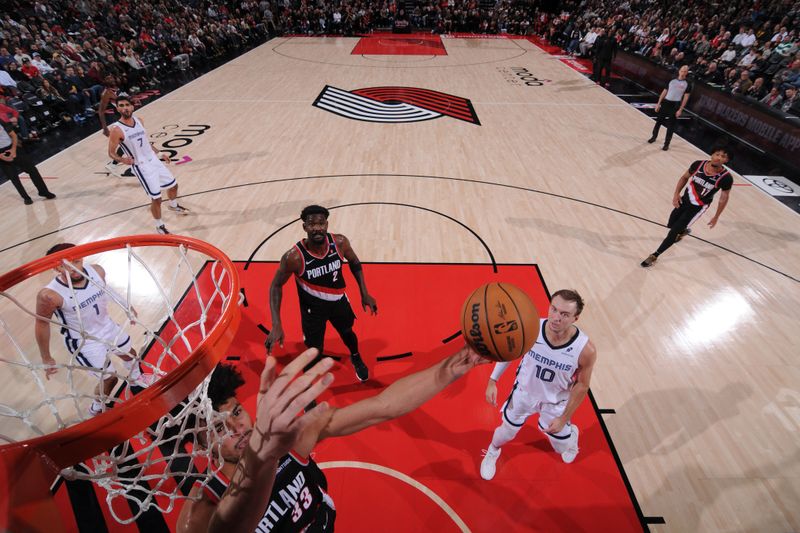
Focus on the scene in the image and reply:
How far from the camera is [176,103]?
477 inches

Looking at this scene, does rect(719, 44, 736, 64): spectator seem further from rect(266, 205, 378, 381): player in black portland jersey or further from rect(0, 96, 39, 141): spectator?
rect(0, 96, 39, 141): spectator

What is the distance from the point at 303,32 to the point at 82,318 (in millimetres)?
24669

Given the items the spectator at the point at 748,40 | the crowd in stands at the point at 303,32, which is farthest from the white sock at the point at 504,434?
the spectator at the point at 748,40

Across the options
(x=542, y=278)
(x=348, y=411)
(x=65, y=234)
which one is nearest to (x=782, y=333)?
(x=542, y=278)

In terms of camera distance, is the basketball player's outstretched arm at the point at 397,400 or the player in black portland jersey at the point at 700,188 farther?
the player in black portland jersey at the point at 700,188

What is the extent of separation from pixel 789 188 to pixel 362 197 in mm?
8264

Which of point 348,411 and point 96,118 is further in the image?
point 96,118

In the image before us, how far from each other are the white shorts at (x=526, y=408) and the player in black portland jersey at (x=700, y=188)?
3.63 meters

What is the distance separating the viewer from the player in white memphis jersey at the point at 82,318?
305cm

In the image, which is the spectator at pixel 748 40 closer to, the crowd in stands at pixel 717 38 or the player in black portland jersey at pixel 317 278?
the crowd in stands at pixel 717 38

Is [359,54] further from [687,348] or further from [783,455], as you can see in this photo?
[783,455]

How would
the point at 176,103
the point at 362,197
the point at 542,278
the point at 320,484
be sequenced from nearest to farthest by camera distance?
the point at 320,484 → the point at 542,278 → the point at 362,197 → the point at 176,103

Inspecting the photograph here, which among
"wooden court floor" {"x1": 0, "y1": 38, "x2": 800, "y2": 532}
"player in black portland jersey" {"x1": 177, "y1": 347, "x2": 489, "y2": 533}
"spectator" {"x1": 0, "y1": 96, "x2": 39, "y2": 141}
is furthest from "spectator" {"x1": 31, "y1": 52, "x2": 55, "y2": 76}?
"player in black portland jersey" {"x1": 177, "y1": 347, "x2": 489, "y2": 533}

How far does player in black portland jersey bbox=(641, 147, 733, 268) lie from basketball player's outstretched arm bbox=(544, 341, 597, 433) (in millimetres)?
3568
